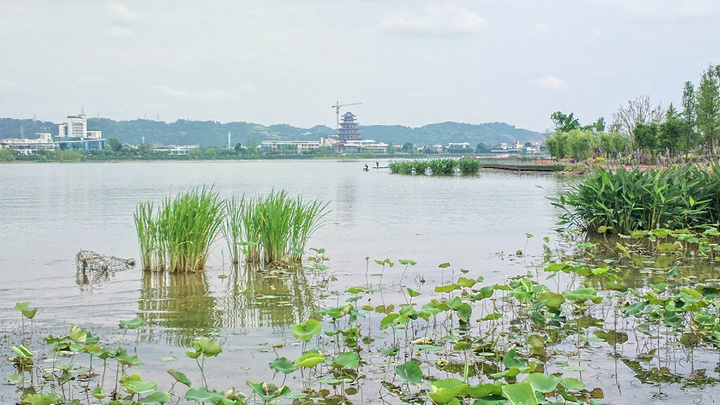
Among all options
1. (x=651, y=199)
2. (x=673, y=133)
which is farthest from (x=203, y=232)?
(x=673, y=133)

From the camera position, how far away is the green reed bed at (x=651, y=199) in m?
11.5

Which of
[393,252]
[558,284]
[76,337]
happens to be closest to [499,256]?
[393,252]

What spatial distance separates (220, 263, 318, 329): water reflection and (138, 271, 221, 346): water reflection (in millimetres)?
214

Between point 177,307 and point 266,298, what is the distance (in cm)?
98

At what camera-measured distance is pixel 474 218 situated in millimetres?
18172

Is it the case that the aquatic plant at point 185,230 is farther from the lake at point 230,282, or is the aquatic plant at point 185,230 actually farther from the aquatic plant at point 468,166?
the aquatic plant at point 468,166

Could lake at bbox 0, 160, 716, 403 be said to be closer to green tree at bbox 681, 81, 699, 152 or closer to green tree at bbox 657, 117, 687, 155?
green tree at bbox 657, 117, 687, 155

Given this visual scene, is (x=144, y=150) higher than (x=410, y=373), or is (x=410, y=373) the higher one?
(x=144, y=150)

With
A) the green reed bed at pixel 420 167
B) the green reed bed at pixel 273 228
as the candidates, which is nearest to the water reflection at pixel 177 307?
the green reed bed at pixel 273 228

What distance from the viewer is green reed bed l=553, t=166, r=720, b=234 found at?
11.5m

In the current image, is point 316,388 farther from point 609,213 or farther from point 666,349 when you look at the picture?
point 609,213

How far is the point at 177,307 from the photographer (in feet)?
23.6

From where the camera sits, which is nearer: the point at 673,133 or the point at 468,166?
the point at 673,133

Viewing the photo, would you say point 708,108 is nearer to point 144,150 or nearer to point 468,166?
point 468,166
